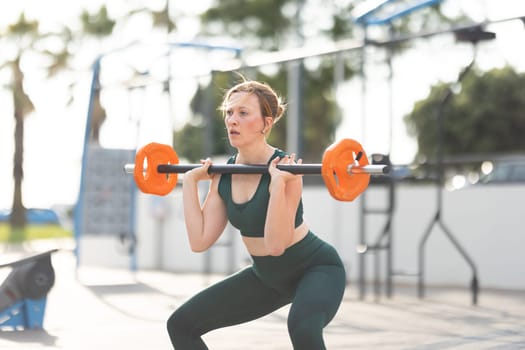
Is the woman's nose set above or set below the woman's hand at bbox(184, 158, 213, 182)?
above

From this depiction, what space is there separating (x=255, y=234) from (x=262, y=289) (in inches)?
10.2

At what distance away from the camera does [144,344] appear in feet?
19.2

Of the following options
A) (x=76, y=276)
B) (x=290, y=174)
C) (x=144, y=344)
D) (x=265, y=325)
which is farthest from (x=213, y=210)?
(x=76, y=276)

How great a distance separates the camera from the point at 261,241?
3.67 metres

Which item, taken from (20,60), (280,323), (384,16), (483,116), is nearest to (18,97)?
(20,60)

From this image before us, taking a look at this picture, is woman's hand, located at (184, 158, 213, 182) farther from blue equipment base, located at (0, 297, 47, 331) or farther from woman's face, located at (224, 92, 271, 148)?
blue equipment base, located at (0, 297, 47, 331)

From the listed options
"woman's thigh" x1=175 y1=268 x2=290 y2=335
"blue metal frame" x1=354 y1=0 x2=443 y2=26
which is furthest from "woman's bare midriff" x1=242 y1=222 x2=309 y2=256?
"blue metal frame" x1=354 y1=0 x2=443 y2=26

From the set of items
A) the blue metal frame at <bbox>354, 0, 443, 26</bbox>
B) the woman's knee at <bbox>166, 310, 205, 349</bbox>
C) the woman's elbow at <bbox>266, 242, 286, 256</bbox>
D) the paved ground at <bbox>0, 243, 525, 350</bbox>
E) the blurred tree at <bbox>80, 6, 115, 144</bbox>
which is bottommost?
the paved ground at <bbox>0, 243, 525, 350</bbox>

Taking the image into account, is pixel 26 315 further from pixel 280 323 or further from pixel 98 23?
pixel 98 23

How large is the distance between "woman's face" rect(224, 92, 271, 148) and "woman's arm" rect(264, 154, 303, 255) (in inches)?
7.8

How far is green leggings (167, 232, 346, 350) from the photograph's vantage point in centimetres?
361

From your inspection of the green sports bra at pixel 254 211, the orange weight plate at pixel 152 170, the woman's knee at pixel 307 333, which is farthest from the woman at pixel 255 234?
the orange weight plate at pixel 152 170

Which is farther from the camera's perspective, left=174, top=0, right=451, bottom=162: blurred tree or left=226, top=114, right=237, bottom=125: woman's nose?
left=174, top=0, right=451, bottom=162: blurred tree

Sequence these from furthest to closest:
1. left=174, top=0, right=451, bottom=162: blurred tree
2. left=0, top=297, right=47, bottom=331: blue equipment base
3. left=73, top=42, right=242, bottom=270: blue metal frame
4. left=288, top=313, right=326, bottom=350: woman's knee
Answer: left=174, top=0, right=451, bottom=162: blurred tree < left=73, top=42, right=242, bottom=270: blue metal frame < left=0, top=297, right=47, bottom=331: blue equipment base < left=288, top=313, right=326, bottom=350: woman's knee
